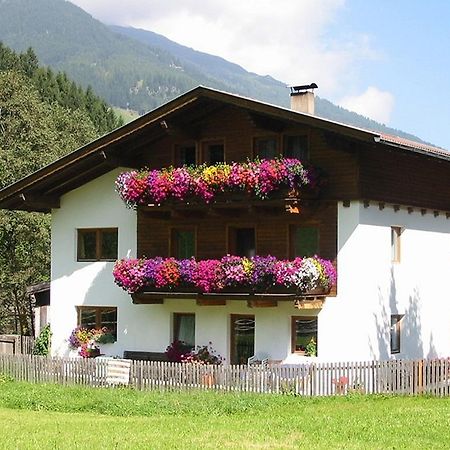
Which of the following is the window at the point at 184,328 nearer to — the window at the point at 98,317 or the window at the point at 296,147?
the window at the point at 98,317

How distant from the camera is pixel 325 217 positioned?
2442cm

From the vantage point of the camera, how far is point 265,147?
25.7 metres

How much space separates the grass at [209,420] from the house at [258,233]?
384 cm

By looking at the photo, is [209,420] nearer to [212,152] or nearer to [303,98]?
[212,152]

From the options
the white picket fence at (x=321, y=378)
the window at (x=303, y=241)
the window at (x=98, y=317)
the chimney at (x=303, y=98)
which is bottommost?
the white picket fence at (x=321, y=378)

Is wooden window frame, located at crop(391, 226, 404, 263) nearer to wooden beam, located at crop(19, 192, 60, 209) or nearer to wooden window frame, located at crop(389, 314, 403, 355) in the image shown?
wooden window frame, located at crop(389, 314, 403, 355)

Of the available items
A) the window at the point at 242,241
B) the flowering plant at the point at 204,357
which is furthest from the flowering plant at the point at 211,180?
the flowering plant at the point at 204,357

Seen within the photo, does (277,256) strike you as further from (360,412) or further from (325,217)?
(360,412)

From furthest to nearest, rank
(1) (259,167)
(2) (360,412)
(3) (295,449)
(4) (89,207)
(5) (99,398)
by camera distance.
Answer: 1. (4) (89,207)
2. (1) (259,167)
3. (5) (99,398)
4. (2) (360,412)
5. (3) (295,449)

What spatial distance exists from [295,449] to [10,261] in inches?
1209

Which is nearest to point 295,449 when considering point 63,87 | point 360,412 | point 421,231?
point 360,412

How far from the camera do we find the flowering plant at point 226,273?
A: 76.2 feet

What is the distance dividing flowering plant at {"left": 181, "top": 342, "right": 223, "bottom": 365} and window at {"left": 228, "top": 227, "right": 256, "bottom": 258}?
2767mm

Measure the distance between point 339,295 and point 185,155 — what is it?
21.3 ft
